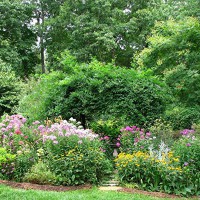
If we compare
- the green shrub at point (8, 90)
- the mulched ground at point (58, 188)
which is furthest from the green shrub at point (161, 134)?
the green shrub at point (8, 90)

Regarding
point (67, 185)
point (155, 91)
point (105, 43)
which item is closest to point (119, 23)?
point (105, 43)

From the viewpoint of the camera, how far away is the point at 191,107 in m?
7.05

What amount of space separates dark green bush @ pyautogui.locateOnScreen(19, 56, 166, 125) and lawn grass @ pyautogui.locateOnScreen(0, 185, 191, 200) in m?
3.15

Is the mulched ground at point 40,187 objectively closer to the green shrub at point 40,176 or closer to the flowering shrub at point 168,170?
the green shrub at point 40,176

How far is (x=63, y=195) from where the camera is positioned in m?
4.59

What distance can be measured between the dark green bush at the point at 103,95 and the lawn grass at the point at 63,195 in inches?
124

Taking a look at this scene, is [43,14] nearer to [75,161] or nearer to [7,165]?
[7,165]

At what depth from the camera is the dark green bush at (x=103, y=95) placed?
7.72 metres

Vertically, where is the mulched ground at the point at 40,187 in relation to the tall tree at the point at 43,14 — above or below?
below

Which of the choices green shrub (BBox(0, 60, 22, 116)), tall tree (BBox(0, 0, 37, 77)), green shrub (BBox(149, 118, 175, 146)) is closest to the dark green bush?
green shrub (BBox(149, 118, 175, 146))

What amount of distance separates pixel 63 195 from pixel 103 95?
382 cm

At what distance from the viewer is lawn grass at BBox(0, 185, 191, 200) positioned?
14.5 feet

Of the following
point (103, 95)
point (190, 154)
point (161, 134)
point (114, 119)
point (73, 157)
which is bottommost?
point (190, 154)

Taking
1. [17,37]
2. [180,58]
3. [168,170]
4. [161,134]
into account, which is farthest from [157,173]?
[17,37]
